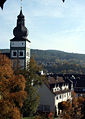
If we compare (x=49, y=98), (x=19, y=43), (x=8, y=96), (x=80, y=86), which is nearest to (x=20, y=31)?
(x=19, y=43)

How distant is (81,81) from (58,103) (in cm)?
2269

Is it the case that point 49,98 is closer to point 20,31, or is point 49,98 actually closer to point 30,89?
point 30,89

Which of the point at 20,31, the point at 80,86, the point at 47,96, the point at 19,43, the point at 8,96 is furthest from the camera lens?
the point at 80,86

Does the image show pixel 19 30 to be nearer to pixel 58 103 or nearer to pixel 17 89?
pixel 58 103

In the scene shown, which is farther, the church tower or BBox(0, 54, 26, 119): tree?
the church tower

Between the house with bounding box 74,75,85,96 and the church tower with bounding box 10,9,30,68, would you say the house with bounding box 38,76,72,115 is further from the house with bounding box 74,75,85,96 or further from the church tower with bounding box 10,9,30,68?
the house with bounding box 74,75,85,96

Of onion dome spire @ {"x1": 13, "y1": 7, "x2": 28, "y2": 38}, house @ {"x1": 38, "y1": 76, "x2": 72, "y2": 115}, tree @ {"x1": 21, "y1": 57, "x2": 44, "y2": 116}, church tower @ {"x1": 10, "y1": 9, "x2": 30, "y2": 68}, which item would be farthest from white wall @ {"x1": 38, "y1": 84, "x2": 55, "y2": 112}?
onion dome spire @ {"x1": 13, "y1": 7, "x2": 28, "y2": 38}

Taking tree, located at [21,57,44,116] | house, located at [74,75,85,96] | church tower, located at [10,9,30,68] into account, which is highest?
church tower, located at [10,9,30,68]

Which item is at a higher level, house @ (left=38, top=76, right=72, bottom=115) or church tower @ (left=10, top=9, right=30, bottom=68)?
church tower @ (left=10, top=9, right=30, bottom=68)

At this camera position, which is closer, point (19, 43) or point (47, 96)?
point (47, 96)

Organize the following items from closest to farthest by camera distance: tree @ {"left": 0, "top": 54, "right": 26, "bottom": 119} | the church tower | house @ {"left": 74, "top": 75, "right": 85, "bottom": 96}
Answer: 1. tree @ {"left": 0, "top": 54, "right": 26, "bottom": 119}
2. the church tower
3. house @ {"left": 74, "top": 75, "right": 85, "bottom": 96}

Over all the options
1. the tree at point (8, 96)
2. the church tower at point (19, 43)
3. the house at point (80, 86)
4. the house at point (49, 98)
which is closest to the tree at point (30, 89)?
the tree at point (8, 96)

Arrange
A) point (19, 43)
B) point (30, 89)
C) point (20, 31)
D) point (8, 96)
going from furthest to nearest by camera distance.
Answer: point (20, 31)
point (19, 43)
point (30, 89)
point (8, 96)

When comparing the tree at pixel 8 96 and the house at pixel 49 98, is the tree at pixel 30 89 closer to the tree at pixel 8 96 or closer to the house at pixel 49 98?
the tree at pixel 8 96
